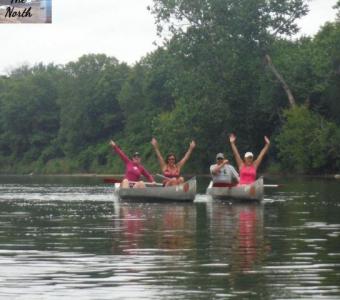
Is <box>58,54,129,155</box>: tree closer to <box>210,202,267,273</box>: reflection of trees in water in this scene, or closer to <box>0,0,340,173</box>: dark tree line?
<box>0,0,340,173</box>: dark tree line

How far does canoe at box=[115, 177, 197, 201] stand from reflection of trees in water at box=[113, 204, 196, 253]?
1358 millimetres

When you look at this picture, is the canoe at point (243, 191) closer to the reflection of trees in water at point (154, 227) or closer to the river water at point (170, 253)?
the reflection of trees in water at point (154, 227)

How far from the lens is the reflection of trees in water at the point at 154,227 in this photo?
1977cm

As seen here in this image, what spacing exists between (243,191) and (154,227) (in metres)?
10.7

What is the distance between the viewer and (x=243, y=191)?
34.6 m

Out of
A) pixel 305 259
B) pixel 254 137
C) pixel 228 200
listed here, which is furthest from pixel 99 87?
pixel 305 259

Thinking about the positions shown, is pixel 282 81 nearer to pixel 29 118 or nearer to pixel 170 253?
pixel 29 118

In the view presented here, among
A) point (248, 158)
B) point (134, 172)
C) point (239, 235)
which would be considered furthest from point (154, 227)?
point (134, 172)

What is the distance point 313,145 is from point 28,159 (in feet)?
198

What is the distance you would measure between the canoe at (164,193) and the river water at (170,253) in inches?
125

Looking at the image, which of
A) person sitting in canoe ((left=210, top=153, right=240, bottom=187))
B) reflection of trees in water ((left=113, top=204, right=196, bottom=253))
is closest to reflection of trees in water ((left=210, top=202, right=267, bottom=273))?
reflection of trees in water ((left=113, top=204, right=196, bottom=253))

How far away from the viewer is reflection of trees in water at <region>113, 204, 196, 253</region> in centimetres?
1977

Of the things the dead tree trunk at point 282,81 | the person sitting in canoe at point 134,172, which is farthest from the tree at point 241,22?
the person sitting in canoe at point 134,172

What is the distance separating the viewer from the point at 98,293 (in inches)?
536
